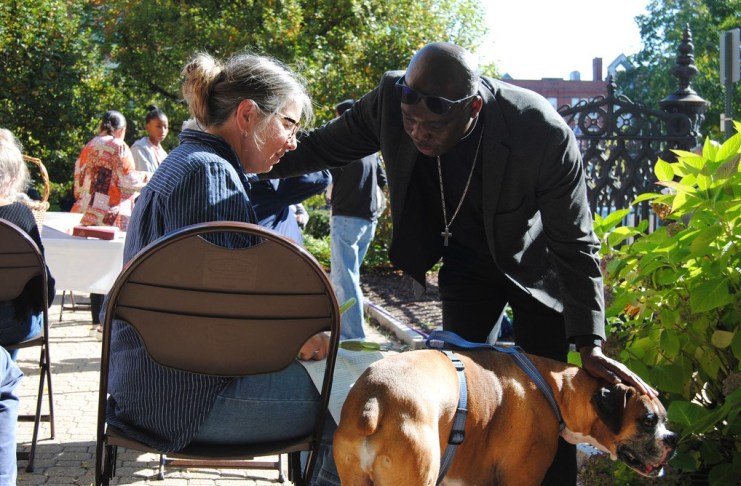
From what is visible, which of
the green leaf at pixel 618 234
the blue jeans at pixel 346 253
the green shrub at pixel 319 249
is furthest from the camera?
the green shrub at pixel 319 249

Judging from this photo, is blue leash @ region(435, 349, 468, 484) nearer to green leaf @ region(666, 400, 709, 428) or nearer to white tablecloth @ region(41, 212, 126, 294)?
green leaf @ region(666, 400, 709, 428)

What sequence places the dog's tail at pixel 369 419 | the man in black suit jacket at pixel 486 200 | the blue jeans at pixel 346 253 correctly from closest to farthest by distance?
the dog's tail at pixel 369 419 → the man in black suit jacket at pixel 486 200 → the blue jeans at pixel 346 253

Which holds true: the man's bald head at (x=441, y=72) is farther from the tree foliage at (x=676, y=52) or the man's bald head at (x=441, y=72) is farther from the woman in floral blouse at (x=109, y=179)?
the tree foliage at (x=676, y=52)

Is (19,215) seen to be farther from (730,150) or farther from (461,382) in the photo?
(730,150)

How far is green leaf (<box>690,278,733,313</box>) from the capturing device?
282 cm

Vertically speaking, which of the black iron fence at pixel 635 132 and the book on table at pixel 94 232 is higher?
the black iron fence at pixel 635 132

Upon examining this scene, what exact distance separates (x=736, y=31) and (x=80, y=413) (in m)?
7.86

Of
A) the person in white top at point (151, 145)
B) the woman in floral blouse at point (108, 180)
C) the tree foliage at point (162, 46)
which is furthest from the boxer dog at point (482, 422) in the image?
the tree foliage at point (162, 46)

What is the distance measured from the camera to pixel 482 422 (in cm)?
226

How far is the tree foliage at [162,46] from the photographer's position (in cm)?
1572

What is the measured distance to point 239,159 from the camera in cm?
263

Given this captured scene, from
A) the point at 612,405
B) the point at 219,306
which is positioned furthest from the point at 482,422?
the point at 219,306

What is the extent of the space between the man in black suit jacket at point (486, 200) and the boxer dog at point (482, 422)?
0.39 ft

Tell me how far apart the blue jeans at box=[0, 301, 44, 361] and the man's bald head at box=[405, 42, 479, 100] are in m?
2.56
